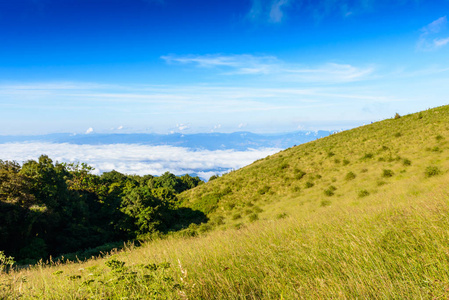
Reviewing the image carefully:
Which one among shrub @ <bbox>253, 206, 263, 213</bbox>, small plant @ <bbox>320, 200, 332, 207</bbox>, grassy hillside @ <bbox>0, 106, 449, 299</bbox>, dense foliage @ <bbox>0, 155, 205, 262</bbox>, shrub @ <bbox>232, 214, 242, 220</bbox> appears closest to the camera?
grassy hillside @ <bbox>0, 106, 449, 299</bbox>

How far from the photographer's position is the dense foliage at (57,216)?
24.4 meters

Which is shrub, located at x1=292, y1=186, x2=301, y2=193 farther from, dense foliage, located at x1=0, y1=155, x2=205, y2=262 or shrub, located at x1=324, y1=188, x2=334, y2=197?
dense foliage, located at x1=0, y1=155, x2=205, y2=262

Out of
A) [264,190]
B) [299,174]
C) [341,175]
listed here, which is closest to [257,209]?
[264,190]

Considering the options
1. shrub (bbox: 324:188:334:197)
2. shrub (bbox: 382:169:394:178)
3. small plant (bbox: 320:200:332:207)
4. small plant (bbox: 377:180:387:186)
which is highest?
shrub (bbox: 382:169:394:178)

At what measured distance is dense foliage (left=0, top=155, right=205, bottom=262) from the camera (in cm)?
2441

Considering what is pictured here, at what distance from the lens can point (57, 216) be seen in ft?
95.0

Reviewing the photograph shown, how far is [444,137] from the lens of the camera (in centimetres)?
2317

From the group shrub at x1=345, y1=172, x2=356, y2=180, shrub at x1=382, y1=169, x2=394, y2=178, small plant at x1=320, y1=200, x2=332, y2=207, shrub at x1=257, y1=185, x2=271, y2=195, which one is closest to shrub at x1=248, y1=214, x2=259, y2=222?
shrub at x1=257, y1=185, x2=271, y2=195

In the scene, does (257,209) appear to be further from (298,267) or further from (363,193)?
(298,267)

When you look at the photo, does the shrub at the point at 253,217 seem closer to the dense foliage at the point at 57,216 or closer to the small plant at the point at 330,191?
the small plant at the point at 330,191

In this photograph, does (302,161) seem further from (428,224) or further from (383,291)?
(383,291)

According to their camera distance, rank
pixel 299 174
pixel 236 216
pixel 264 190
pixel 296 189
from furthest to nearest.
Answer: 1. pixel 299 174
2. pixel 264 190
3. pixel 296 189
4. pixel 236 216

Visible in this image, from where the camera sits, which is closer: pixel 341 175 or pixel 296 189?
pixel 341 175

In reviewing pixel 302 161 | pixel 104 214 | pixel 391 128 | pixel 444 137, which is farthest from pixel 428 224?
pixel 104 214
